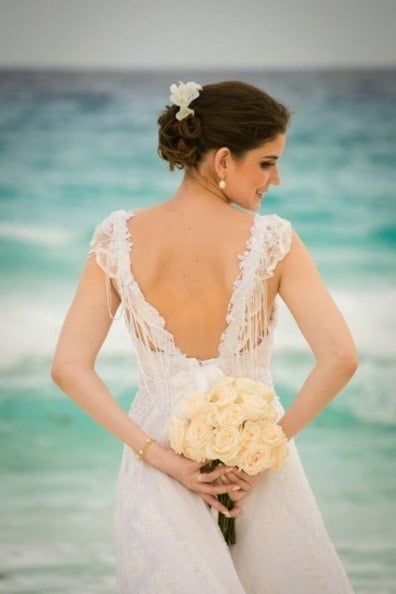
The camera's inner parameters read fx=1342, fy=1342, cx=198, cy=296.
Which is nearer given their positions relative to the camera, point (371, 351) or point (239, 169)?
point (239, 169)

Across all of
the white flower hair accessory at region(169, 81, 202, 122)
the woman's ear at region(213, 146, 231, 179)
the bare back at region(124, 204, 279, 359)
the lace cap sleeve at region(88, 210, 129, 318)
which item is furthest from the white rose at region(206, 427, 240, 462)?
the white flower hair accessory at region(169, 81, 202, 122)

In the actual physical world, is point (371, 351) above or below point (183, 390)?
above

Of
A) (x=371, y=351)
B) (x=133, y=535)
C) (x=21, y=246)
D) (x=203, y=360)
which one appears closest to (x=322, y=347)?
(x=203, y=360)

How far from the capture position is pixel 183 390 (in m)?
2.69

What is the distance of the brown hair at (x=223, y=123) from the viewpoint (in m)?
2.61

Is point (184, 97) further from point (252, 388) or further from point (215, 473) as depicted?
point (215, 473)

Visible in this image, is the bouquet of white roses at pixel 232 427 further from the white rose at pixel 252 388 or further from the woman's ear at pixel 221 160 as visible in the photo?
the woman's ear at pixel 221 160

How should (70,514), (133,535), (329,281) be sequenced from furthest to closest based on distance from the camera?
1. (329,281)
2. (70,514)
3. (133,535)

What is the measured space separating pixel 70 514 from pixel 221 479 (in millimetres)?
3503

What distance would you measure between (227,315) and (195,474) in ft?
1.05

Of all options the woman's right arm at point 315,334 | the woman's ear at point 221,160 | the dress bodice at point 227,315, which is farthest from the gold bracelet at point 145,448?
the woman's ear at point 221,160

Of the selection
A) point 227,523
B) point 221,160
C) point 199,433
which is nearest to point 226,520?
point 227,523

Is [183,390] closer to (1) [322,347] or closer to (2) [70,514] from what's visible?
(1) [322,347]

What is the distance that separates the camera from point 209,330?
8.72ft
